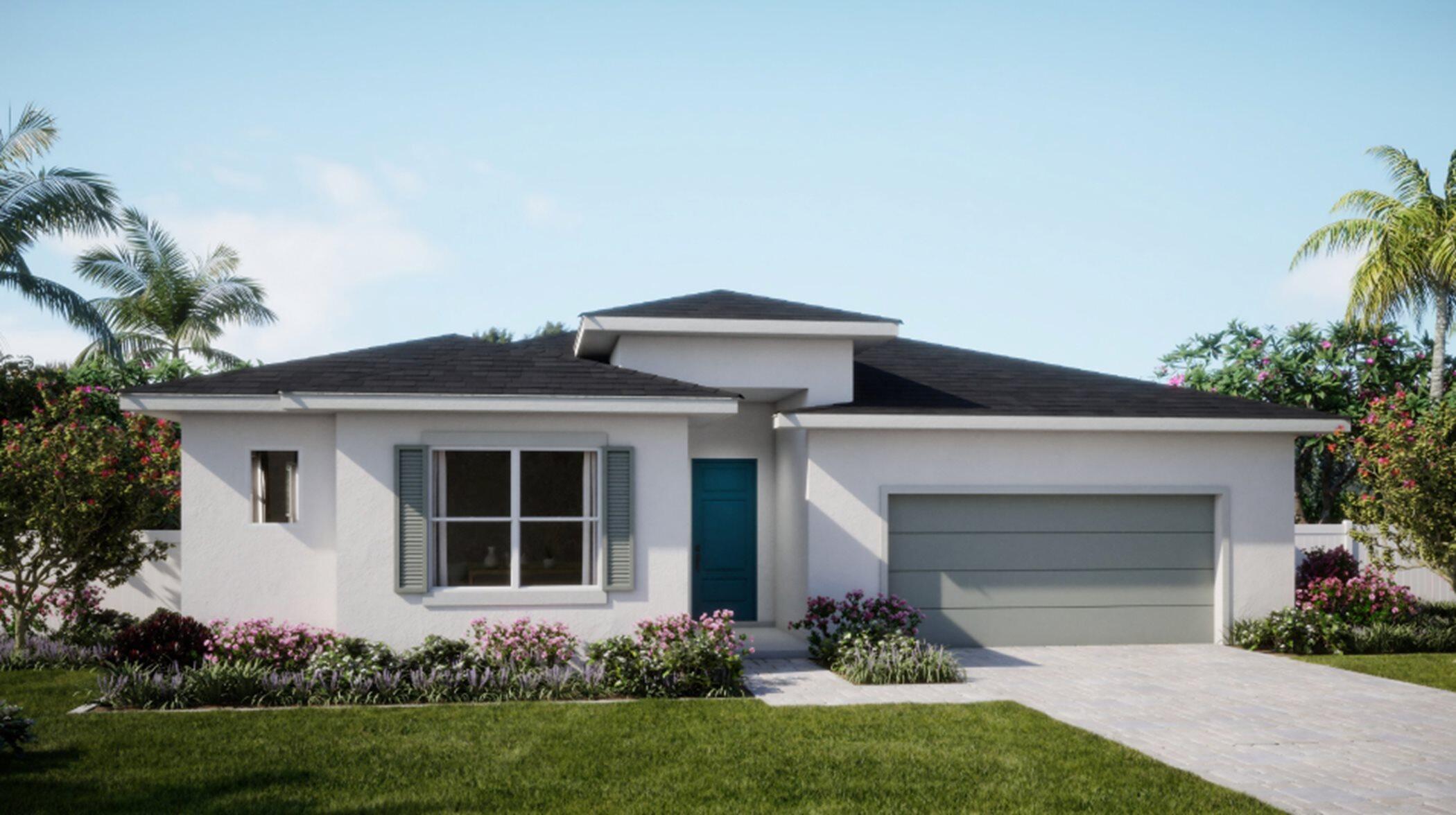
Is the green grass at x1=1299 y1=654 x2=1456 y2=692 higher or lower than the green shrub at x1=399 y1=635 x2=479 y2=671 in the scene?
lower

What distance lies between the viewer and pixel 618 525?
11812 mm

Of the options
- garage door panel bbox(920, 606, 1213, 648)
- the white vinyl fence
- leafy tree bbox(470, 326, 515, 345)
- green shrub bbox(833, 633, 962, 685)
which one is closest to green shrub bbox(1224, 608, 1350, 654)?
garage door panel bbox(920, 606, 1213, 648)

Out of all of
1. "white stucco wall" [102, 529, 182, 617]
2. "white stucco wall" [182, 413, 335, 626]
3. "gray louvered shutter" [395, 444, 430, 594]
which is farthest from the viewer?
"white stucco wall" [102, 529, 182, 617]

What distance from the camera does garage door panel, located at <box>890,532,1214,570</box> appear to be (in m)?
14.0

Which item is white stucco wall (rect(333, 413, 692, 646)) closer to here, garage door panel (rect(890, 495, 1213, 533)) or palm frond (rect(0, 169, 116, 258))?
garage door panel (rect(890, 495, 1213, 533))

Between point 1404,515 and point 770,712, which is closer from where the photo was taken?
point 770,712

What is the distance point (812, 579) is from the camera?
13.5m

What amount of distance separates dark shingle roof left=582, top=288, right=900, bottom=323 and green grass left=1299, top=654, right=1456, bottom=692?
21.5 feet

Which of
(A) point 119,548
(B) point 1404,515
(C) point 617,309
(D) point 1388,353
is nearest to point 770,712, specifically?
→ (C) point 617,309

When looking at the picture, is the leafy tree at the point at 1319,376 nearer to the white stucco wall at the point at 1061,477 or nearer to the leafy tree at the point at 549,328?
the white stucco wall at the point at 1061,477

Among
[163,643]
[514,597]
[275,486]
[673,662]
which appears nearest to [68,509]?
[275,486]

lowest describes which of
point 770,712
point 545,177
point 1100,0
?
point 770,712

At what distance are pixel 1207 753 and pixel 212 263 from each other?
29236mm

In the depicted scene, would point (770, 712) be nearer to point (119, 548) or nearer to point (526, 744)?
point (526, 744)
